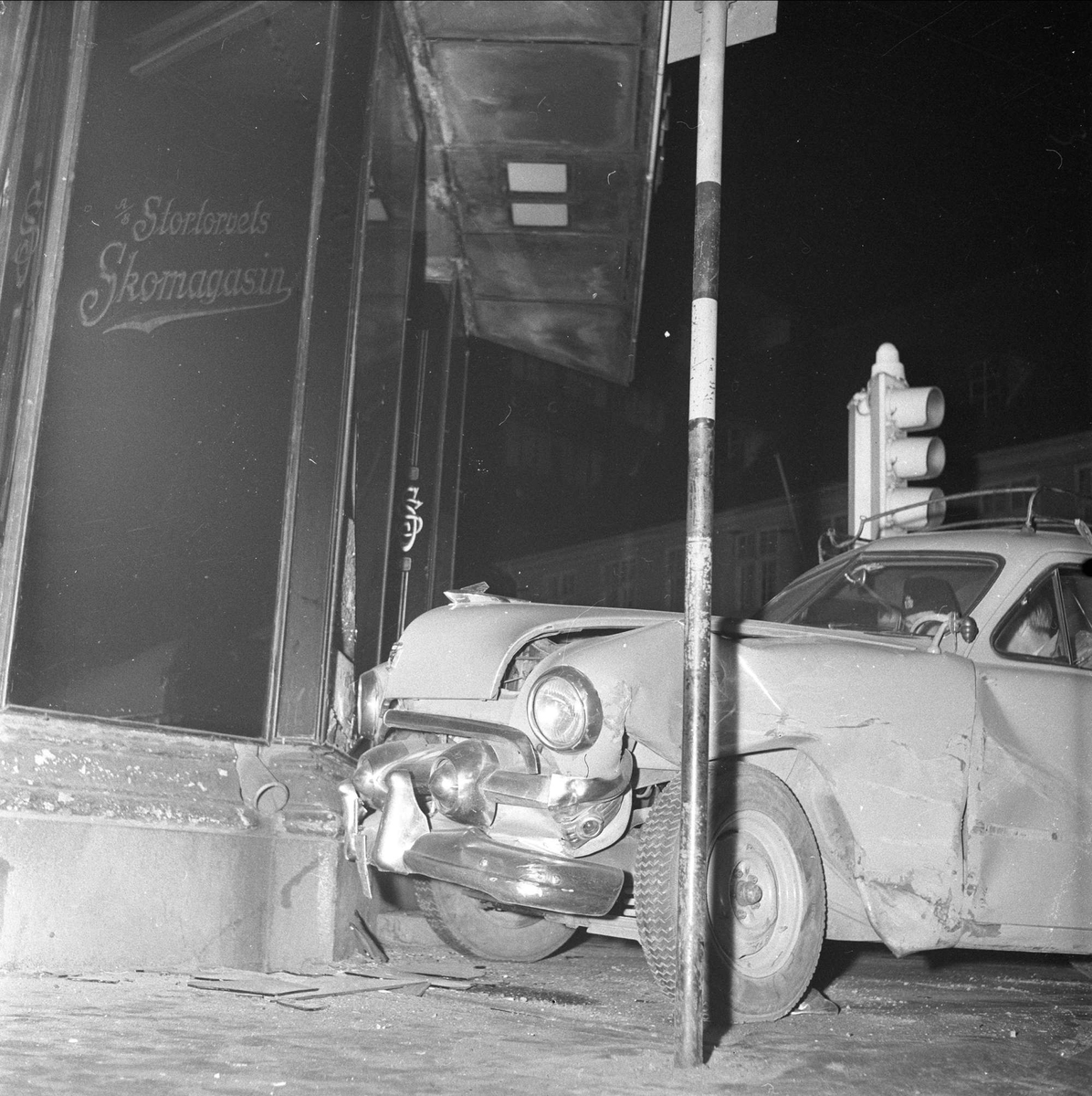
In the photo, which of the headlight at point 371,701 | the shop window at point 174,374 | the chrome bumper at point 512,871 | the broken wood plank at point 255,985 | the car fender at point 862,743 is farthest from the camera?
the shop window at point 174,374

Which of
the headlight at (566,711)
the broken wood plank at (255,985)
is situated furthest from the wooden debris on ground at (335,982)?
the headlight at (566,711)

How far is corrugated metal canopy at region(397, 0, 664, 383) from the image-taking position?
27.6 feet

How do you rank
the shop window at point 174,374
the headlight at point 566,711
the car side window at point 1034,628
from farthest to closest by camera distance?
the shop window at point 174,374, the car side window at point 1034,628, the headlight at point 566,711

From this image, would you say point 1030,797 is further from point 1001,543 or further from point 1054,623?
point 1001,543

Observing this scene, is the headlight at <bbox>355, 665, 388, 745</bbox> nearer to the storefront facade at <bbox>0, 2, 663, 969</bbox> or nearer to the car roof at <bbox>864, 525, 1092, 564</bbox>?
the storefront facade at <bbox>0, 2, 663, 969</bbox>

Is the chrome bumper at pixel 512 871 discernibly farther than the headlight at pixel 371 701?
No

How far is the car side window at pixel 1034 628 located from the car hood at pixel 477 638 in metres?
1.50

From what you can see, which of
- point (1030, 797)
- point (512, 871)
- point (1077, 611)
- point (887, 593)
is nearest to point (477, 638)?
point (512, 871)

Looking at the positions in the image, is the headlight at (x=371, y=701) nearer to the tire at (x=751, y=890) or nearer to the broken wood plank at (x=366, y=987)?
the broken wood plank at (x=366, y=987)

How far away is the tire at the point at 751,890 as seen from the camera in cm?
432

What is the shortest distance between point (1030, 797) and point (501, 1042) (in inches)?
91.7

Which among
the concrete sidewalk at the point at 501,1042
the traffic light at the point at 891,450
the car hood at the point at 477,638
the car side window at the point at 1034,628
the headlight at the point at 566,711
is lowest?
the concrete sidewalk at the point at 501,1042

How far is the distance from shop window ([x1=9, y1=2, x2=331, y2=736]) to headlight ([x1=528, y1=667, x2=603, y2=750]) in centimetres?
233

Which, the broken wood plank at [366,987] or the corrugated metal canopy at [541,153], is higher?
the corrugated metal canopy at [541,153]
